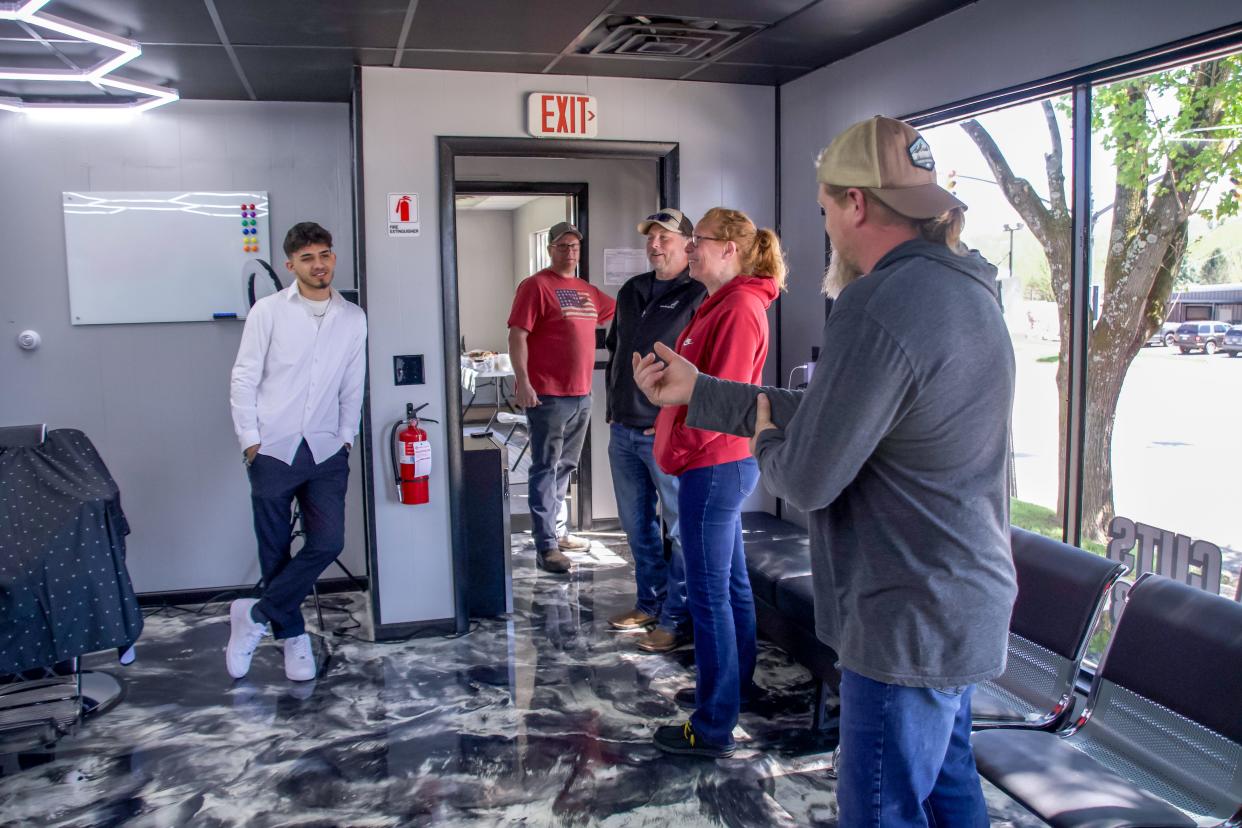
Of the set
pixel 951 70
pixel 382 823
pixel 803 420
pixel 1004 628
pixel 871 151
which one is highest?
pixel 951 70

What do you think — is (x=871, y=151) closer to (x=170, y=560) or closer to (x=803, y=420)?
(x=803, y=420)

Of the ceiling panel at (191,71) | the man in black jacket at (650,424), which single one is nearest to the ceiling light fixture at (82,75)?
the ceiling panel at (191,71)

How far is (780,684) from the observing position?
3477mm

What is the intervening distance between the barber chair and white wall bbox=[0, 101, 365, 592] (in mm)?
1082

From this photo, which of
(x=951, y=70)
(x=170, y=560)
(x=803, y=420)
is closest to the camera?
(x=803, y=420)

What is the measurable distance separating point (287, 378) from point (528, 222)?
8.55 m

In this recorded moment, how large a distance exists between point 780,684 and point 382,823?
59.6 inches

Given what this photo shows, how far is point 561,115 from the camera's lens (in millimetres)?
4070

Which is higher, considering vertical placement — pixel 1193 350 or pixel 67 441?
pixel 1193 350

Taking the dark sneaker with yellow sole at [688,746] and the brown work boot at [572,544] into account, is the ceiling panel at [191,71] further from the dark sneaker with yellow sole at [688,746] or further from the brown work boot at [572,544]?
the dark sneaker with yellow sole at [688,746]

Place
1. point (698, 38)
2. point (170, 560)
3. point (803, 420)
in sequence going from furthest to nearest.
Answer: point (170, 560)
point (698, 38)
point (803, 420)

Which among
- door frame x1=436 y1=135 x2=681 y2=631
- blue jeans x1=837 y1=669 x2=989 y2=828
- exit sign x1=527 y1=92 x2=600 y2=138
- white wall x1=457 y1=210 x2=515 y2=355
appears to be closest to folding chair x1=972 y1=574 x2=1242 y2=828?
blue jeans x1=837 y1=669 x2=989 y2=828

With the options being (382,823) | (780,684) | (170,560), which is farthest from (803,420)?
(170,560)

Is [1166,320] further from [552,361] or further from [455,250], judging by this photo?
[552,361]
